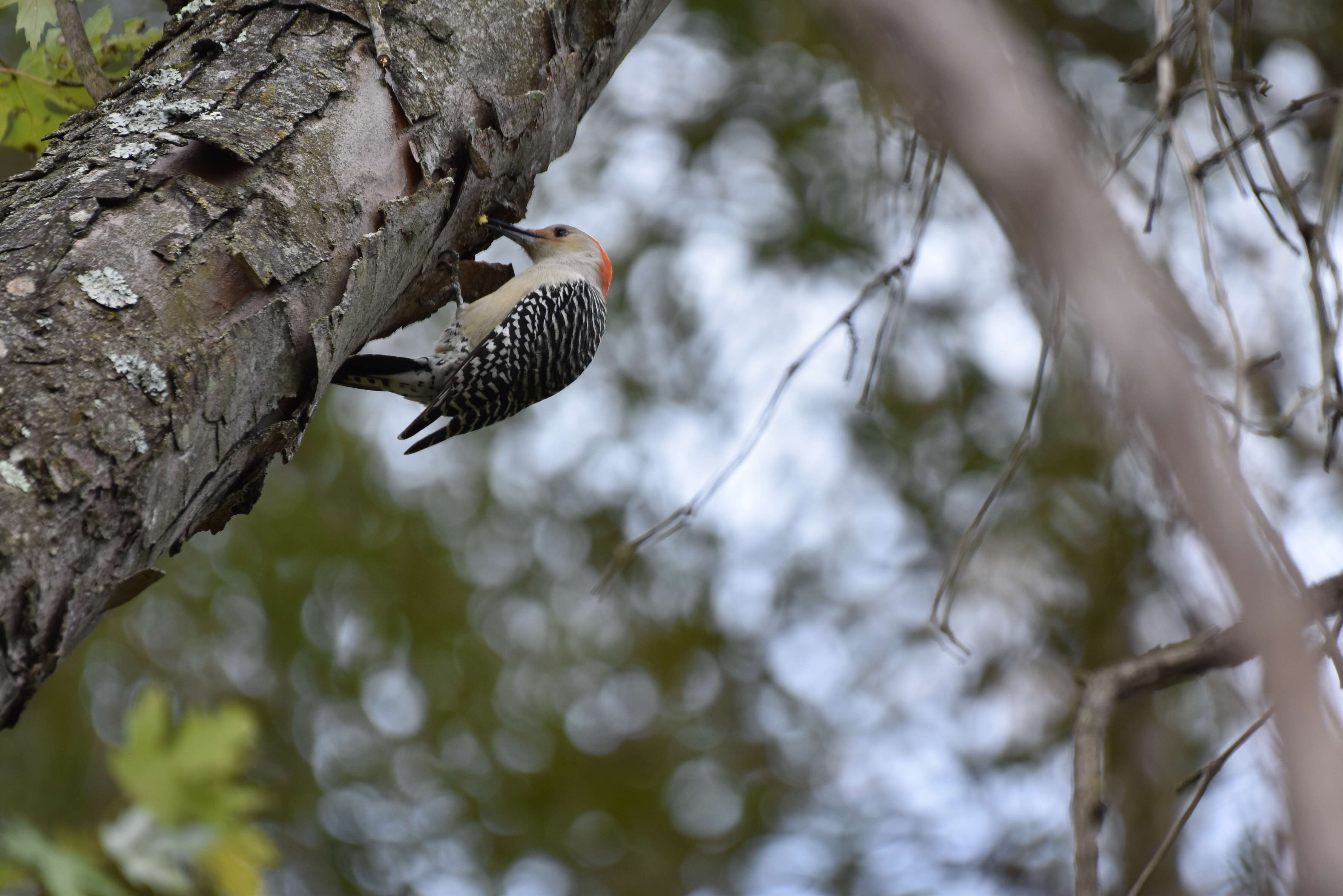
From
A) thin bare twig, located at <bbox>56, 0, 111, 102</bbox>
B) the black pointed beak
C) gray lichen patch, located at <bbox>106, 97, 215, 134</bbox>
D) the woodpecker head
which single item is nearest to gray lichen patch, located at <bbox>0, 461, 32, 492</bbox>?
gray lichen patch, located at <bbox>106, 97, 215, 134</bbox>

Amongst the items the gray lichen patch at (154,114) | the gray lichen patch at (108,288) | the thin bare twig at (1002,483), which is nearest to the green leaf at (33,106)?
the gray lichen patch at (154,114)

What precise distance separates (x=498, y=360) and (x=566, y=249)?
1.57 metres

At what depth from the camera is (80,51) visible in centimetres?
235

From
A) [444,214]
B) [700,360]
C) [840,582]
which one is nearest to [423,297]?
[444,214]

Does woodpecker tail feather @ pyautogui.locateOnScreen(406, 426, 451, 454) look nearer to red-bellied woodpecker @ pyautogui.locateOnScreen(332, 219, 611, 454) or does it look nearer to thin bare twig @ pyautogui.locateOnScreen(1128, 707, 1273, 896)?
red-bellied woodpecker @ pyautogui.locateOnScreen(332, 219, 611, 454)

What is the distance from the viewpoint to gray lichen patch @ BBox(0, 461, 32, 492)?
4.32ft

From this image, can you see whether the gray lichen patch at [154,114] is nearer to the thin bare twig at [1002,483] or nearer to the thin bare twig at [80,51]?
the thin bare twig at [80,51]

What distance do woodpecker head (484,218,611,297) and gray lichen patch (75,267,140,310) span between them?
12.5ft

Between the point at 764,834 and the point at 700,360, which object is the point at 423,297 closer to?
the point at 700,360

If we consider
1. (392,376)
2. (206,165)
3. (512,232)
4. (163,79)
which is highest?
(512,232)

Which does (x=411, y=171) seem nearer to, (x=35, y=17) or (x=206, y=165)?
(x=206, y=165)

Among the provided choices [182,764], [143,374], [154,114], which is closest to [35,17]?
[154,114]

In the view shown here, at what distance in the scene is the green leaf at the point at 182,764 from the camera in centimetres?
203

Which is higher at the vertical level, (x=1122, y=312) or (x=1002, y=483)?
(x=1002, y=483)
